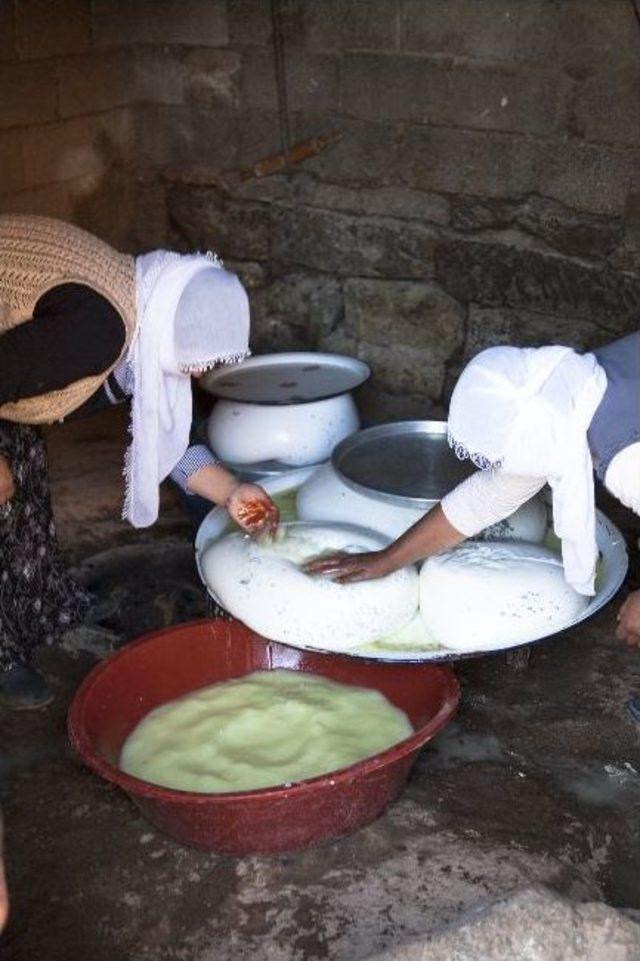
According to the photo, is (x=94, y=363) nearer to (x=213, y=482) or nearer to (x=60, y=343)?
(x=60, y=343)

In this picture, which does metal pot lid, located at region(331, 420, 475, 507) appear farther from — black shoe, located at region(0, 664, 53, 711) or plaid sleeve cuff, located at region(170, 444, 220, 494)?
black shoe, located at region(0, 664, 53, 711)

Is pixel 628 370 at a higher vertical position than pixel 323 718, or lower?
higher

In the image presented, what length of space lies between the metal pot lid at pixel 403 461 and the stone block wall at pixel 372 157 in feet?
2.67

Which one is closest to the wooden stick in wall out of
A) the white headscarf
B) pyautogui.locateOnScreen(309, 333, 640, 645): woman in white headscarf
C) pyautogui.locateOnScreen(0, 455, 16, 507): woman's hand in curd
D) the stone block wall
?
the stone block wall

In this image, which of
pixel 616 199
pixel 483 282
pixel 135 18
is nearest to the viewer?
pixel 616 199

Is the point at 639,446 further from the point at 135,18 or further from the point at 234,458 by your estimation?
the point at 135,18

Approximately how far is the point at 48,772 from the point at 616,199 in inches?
88.7

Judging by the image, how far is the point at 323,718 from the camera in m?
2.29

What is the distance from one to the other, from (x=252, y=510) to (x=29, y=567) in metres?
0.57

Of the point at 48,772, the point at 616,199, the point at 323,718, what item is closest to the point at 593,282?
the point at 616,199

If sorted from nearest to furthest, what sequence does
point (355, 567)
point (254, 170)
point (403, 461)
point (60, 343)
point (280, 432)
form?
point (60, 343), point (355, 567), point (403, 461), point (280, 432), point (254, 170)

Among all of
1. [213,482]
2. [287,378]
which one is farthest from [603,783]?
[287,378]

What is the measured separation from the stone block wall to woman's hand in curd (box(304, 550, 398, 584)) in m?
1.51

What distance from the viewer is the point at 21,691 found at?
2.60 metres
